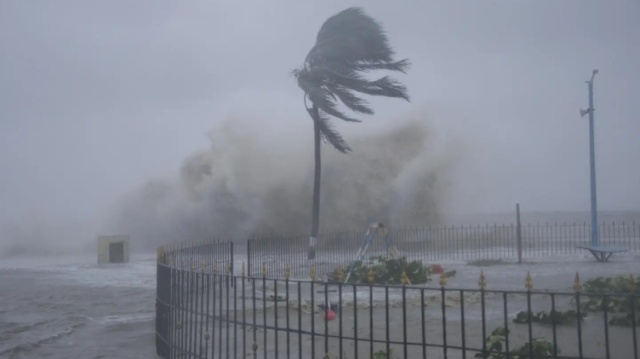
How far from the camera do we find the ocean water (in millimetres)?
11008

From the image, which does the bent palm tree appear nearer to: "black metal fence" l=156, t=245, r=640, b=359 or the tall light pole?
the tall light pole

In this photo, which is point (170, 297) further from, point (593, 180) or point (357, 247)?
point (593, 180)

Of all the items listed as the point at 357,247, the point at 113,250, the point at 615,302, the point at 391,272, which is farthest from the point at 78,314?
the point at 113,250

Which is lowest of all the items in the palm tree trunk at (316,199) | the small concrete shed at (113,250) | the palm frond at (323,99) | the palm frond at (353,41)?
the small concrete shed at (113,250)

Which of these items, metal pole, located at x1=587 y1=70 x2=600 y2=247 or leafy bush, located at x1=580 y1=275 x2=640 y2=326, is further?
metal pole, located at x1=587 y1=70 x2=600 y2=247

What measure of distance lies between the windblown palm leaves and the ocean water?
31.9 ft

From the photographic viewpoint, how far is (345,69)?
92.8 ft

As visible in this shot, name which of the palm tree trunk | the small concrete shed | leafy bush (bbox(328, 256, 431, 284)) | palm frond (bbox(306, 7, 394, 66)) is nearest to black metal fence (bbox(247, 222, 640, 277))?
the palm tree trunk

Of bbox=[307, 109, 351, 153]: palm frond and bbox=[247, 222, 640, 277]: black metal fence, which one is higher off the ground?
bbox=[307, 109, 351, 153]: palm frond

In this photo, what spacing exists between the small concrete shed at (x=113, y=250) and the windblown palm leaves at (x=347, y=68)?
1042cm

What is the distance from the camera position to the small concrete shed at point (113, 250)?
94.9 ft

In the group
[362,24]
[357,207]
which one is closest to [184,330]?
[362,24]

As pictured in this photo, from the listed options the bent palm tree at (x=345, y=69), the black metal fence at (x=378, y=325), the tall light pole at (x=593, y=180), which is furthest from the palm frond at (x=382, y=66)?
the black metal fence at (x=378, y=325)

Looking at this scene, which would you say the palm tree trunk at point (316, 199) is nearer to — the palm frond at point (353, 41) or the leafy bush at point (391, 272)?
the palm frond at point (353, 41)
